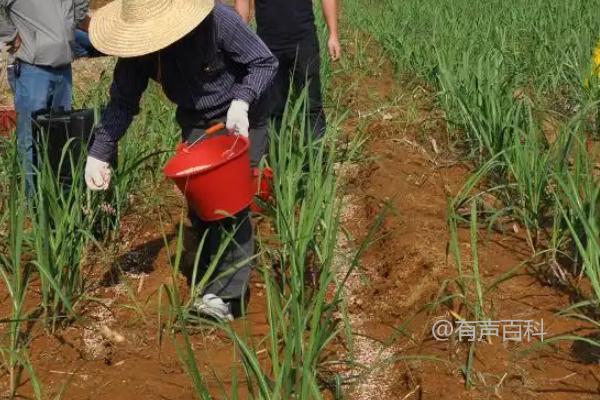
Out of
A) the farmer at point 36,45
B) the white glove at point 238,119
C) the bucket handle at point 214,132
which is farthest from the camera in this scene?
the farmer at point 36,45

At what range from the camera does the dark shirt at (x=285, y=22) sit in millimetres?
3287

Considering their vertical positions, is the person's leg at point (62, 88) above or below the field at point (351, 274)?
above

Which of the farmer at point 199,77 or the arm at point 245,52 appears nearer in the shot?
the farmer at point 199,77

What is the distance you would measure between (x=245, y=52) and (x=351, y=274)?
87cm

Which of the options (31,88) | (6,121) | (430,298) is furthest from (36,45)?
(430,298)

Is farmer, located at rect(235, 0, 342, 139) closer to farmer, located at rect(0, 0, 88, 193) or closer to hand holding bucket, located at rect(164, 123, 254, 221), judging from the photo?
farmer, located at rect(0, 0, 88, 193)

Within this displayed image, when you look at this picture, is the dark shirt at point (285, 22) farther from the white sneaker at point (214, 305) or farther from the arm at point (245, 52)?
the white sneaker at point (214, 305)

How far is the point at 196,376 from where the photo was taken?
133 cm

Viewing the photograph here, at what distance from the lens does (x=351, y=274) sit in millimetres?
2521

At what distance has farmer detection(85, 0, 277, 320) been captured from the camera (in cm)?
202

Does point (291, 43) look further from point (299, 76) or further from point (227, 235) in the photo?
point (227, 235)

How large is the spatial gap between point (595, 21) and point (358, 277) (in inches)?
115

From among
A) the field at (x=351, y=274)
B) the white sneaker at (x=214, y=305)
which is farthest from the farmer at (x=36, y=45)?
the white sneaker at (x=214, y=305)

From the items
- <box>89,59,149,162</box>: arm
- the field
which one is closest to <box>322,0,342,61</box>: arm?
the field
